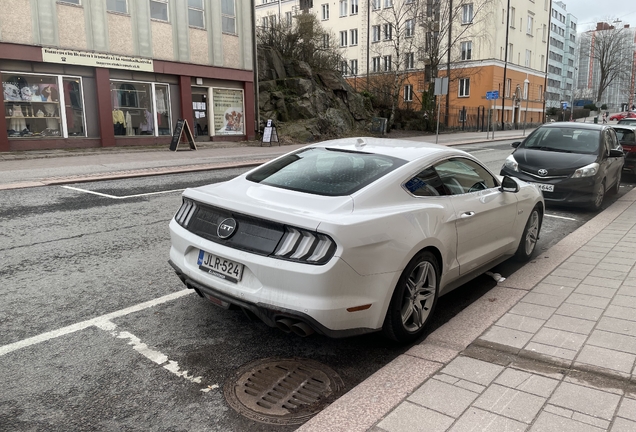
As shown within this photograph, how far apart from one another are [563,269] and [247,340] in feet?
11.7

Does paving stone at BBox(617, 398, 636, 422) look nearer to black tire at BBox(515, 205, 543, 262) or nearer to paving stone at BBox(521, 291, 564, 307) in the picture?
paving stone at BBox(521, 291, 564, 307)

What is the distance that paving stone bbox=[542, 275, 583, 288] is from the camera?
195 inches

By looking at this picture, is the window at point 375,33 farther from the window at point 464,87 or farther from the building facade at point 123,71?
the building facade at point 123,71

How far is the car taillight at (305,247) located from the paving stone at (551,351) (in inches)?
64.8

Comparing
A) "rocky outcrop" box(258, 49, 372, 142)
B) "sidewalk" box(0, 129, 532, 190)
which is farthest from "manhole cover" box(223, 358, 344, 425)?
"rocky outcrop" box(258, 49, 372, 142)

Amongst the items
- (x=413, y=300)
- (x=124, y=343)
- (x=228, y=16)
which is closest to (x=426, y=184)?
(x=413, y=300)

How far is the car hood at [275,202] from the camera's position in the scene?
3.27 meters

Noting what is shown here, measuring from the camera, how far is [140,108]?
21.8 meters

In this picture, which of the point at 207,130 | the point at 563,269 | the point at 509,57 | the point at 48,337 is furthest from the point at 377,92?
the point at 48,337

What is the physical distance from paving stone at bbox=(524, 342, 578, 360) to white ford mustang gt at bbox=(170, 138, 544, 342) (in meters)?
0.77

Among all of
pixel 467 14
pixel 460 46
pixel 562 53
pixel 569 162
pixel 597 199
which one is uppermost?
pixel 562 53

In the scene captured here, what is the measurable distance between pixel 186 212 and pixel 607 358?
10.5ft

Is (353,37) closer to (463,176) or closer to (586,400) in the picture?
(463,176)

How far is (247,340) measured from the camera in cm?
383
